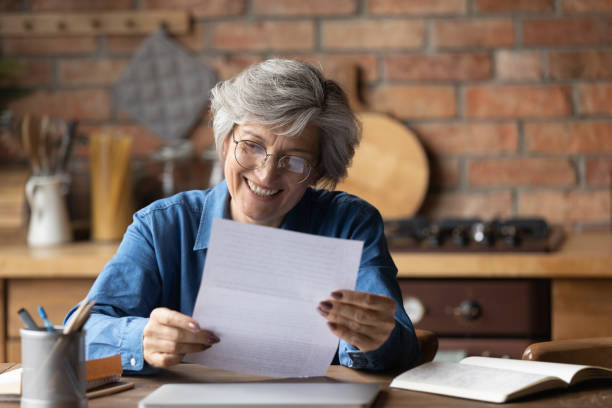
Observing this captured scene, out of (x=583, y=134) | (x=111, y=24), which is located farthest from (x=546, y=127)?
(x=111, y=24)

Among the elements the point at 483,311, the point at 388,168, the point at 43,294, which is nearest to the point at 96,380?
the point at 43,294

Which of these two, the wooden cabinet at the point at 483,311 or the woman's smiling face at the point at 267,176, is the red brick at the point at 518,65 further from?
the woman's smiling face at the point at 267,176

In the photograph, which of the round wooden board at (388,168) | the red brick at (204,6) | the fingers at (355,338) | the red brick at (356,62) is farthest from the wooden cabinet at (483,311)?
the red brick at (204,6)

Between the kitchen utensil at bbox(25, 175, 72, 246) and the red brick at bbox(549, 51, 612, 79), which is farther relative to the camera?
the red brick at bbox(549, 51, 612, 79)

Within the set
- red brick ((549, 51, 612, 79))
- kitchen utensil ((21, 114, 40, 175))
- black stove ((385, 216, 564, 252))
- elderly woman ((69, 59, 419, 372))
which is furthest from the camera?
red brick ((549, 51, 612, 79))

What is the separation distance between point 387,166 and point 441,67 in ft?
1.24

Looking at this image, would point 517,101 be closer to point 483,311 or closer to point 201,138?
point 483,311

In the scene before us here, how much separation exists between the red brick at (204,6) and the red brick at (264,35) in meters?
0.04

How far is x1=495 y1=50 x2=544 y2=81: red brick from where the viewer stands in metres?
2.53

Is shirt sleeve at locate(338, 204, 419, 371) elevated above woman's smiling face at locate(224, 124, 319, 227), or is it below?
below

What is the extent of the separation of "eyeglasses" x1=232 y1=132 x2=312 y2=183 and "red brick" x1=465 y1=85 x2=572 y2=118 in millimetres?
1237

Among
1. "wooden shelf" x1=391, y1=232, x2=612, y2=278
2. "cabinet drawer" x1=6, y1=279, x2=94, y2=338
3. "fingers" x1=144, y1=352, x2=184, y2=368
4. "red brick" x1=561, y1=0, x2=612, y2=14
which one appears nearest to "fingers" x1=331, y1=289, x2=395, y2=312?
"fingers" x1=144, y1=352, x2=184, y2=368

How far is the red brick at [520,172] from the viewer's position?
2523 mm

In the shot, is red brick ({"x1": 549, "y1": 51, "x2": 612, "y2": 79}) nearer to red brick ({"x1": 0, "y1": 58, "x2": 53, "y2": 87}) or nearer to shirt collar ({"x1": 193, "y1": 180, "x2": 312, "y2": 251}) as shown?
shirt collar ({"x1": 193, "y1": 180, "x2": 312, "y2": 251})
